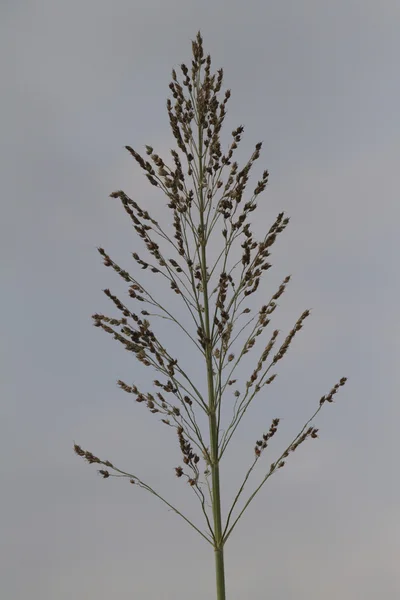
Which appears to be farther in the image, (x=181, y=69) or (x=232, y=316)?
(x=181, y=69)

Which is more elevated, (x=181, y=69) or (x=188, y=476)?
(x=181, y=69)

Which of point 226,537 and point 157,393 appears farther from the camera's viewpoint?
point 157,393

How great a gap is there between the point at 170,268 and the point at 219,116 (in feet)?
5.19

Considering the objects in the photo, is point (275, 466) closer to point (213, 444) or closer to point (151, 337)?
point (213, 444)

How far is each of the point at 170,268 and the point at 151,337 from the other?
68cm

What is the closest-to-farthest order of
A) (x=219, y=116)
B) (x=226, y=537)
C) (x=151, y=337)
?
(x=226, y=537) < (x=151, y=337) < (x=219, y=116)

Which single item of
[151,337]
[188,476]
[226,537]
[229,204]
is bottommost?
[226,537]

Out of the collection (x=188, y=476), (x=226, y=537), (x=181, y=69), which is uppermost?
(x=181, y=69)

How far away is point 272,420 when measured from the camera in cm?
573

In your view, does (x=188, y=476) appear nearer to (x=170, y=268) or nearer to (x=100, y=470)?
(x=100, y=470)

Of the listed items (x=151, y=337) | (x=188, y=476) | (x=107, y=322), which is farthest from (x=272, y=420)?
(x=107, y=322)

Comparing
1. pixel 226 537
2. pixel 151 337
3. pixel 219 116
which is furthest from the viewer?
pixel 219 116

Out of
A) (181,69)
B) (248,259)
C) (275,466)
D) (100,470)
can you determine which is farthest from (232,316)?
(181,69)

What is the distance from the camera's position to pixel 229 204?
614cm
